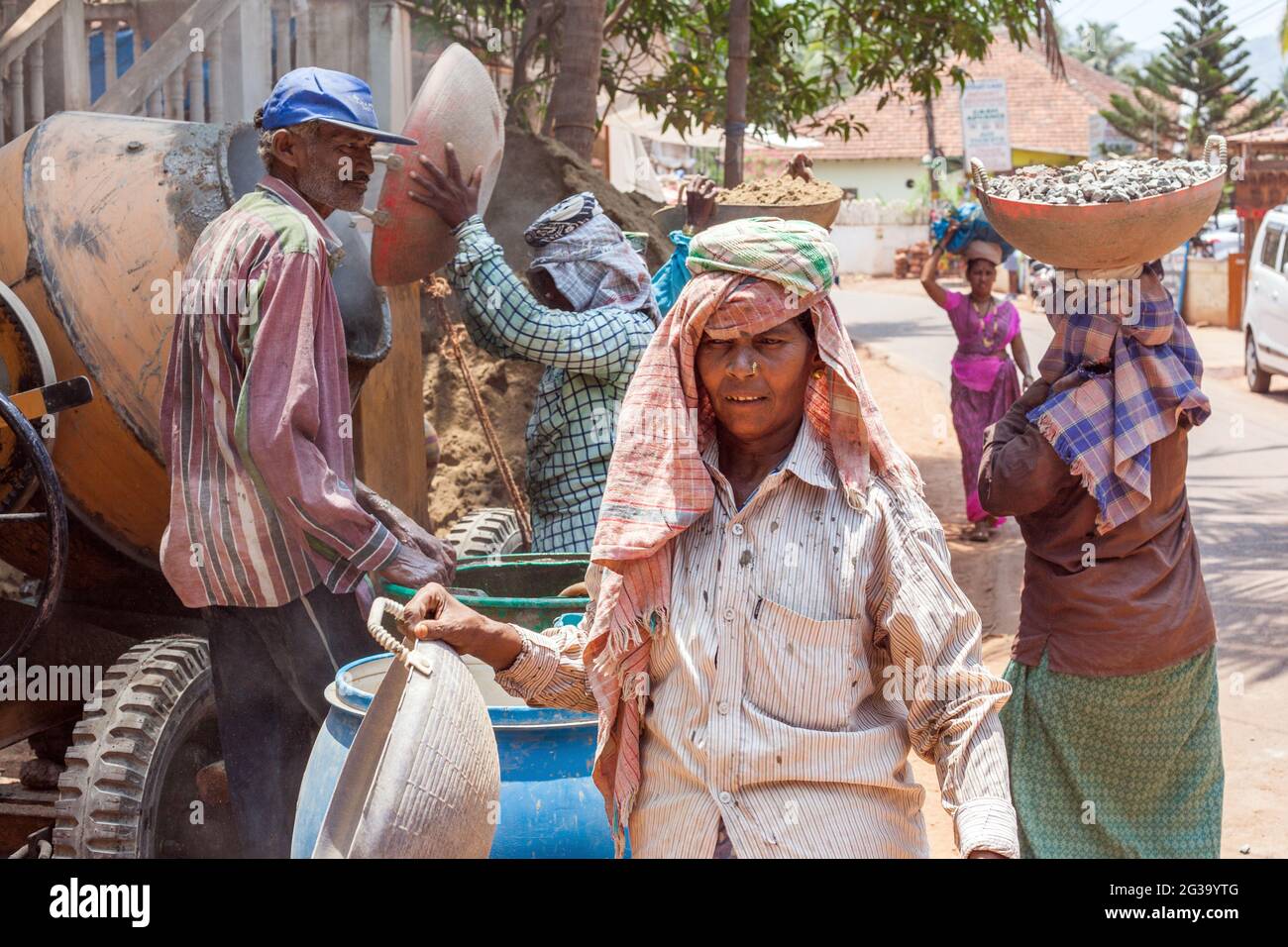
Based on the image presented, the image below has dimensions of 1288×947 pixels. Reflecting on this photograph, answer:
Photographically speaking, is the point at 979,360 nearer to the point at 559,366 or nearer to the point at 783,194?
the point at 783,194

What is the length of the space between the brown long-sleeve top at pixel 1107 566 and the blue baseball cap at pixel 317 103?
1820 millimetres

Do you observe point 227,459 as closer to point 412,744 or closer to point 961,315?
point 412,744

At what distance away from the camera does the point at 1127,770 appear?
376cm

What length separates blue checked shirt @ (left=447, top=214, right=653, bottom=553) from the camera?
405 cm

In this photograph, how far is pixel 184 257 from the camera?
4.20 meters

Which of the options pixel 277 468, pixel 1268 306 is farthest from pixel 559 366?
pixel 1268 306

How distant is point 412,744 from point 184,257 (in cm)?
258

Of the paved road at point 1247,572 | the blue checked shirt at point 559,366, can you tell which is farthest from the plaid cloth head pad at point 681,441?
the paved road at point 1247,572

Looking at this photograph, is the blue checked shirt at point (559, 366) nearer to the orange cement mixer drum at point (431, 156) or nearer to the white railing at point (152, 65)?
the orange cement mixer drum at point (431, 156)

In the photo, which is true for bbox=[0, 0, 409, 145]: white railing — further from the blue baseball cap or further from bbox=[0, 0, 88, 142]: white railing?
the blue baseball cap

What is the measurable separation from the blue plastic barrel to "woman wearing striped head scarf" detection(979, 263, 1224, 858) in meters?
1.38

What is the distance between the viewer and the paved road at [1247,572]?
525 cm

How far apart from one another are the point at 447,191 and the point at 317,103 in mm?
669
